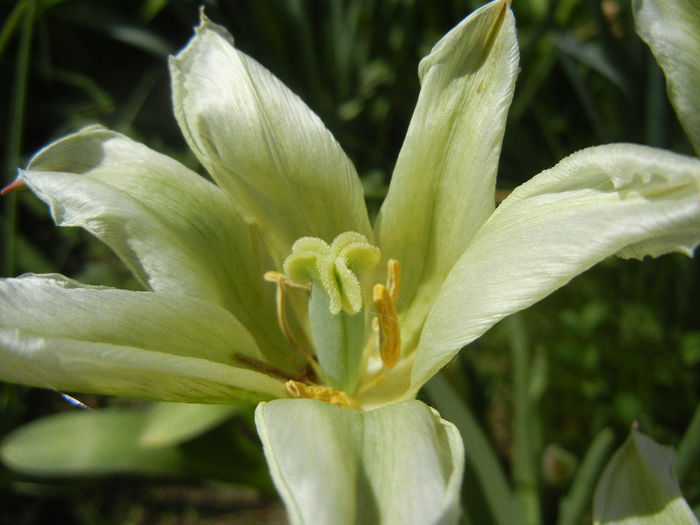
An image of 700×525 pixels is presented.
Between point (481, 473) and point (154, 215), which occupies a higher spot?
point (154, 215)

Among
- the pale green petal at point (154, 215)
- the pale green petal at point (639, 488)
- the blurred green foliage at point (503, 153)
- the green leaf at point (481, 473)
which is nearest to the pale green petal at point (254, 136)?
the pale green petal at point (154, 215)

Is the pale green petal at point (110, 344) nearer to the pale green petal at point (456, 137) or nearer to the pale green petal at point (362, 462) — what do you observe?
the pale green petal at point (362, 462)

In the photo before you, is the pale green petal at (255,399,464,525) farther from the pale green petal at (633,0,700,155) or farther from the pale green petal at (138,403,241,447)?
the pale green petal at (138,403,241,447)

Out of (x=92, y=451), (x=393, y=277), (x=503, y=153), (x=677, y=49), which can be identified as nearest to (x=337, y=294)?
(x=393, y=277)

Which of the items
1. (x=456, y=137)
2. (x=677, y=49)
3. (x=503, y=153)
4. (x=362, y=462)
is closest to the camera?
(x=362, y=462)

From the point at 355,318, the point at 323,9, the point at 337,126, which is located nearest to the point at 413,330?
the point at 355,318

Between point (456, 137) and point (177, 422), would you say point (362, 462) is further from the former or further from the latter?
point (177, 422)

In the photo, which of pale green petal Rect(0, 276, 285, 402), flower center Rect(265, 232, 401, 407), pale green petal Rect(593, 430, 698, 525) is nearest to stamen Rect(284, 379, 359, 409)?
flower center Rect(265, 232, 401, 407)

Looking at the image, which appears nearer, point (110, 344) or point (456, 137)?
point (110, 344)
